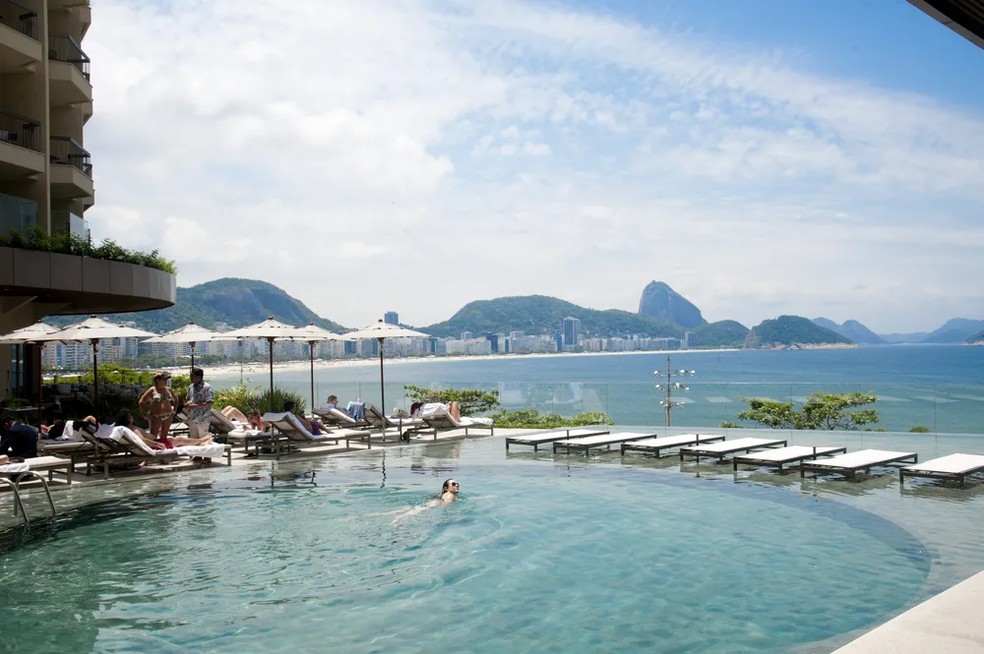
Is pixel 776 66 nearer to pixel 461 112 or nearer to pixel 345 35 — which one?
pixel 461 112

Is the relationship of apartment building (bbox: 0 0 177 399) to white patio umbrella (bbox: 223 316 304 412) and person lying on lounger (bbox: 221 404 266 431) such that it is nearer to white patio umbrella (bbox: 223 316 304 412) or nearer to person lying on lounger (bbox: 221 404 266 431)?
white patio umbrella (bbox: 223 316 304 412)

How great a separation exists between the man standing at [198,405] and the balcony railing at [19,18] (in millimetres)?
11691

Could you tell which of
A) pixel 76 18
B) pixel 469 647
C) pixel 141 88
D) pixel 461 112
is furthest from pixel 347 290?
pixel 469 647

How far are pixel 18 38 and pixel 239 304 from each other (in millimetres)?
125513

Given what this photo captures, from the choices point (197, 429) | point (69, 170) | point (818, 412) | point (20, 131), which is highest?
point (20, 131)

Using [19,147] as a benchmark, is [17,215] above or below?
below

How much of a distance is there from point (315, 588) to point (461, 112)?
1731 centimetres

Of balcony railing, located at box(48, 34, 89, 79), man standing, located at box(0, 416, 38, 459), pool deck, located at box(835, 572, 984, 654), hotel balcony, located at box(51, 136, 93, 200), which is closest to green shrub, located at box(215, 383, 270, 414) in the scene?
hotel balcony, located at box(51, 136, 93, 200)

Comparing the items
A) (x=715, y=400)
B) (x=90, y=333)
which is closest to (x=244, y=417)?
(x=90, y=333)

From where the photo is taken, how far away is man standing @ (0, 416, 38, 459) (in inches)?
470

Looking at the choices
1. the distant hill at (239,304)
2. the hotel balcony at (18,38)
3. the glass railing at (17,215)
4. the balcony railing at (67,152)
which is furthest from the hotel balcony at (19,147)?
the distant hill at (239,304)

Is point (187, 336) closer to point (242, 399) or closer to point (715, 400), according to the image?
point (242, 399)

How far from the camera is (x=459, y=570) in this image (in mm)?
7828

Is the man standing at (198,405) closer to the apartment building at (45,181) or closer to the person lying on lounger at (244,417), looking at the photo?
the person lying on lounger at (244,417)
